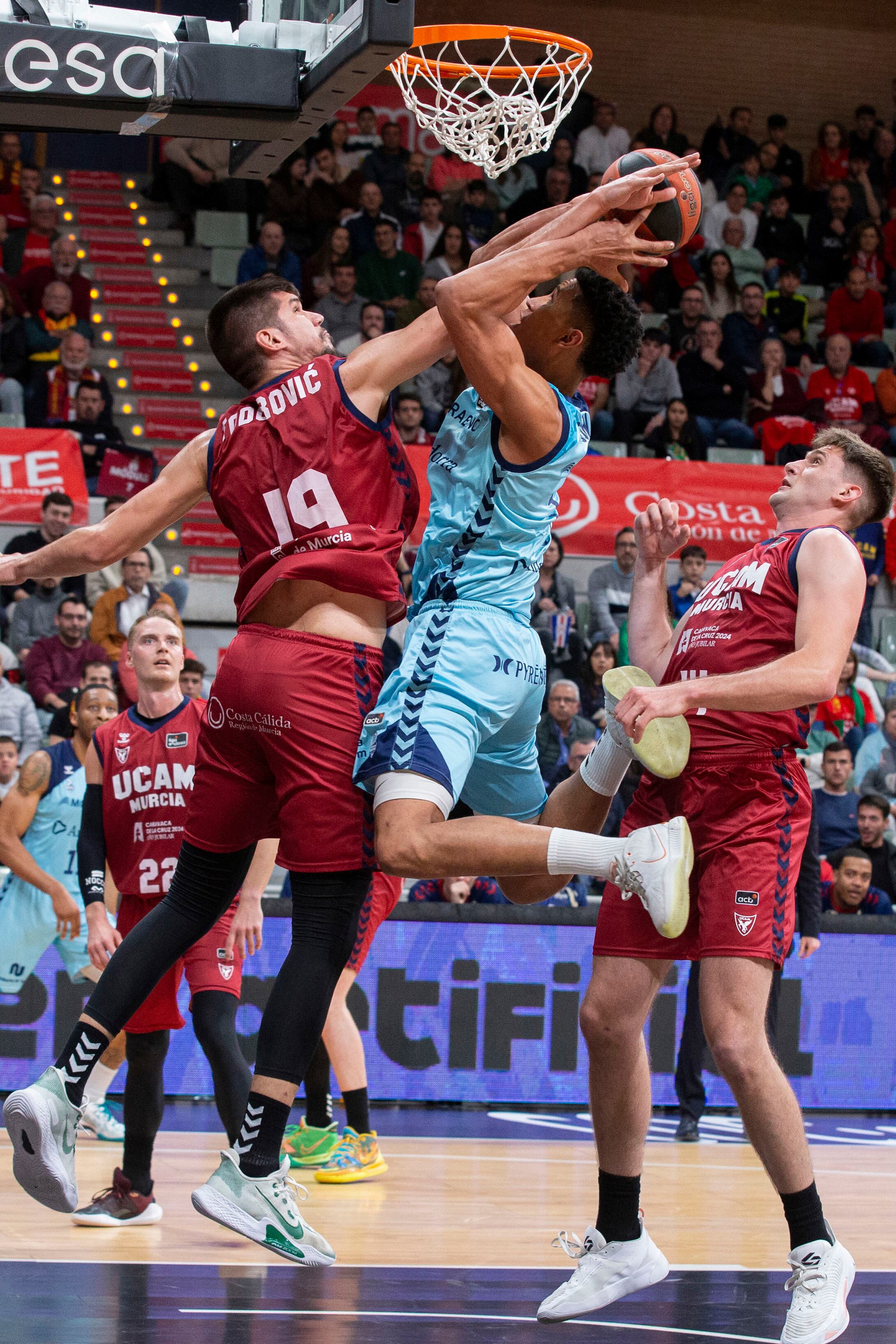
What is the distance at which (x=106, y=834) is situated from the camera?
6.39m

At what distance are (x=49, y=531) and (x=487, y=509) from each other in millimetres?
7368

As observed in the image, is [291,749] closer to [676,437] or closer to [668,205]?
[668,205]

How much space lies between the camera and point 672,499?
13094 millimetres

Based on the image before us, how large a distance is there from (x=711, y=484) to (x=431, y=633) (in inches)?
366

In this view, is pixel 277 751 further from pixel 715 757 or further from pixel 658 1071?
pixel 658 1071

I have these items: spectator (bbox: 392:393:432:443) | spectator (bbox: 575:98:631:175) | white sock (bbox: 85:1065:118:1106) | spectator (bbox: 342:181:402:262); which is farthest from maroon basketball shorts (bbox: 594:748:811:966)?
spectator (bbox: 575:98:631:175)

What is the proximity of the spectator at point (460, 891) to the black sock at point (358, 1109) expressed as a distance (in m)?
Answer: 2.54

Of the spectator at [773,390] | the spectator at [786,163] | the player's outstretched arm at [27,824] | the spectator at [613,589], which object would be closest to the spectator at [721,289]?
the spectator at [773,390]

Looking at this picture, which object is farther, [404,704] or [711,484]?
[711,484]

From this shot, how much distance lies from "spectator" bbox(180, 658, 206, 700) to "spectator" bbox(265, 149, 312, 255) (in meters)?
6.95

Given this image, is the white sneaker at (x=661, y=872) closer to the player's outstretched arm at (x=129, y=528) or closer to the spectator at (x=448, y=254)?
the player's outstretched arm at (x=129, y=528)

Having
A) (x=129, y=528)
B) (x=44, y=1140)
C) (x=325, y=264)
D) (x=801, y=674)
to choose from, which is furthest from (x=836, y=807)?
(x=44, y=1140)

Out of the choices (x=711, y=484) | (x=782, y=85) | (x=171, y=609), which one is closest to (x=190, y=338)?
(x=711, y=484)

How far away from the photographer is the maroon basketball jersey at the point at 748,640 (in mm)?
4469
